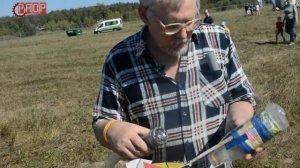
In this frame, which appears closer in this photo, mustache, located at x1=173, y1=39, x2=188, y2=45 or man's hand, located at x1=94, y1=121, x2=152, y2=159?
man's hand, located at x1=94, y1=121, x2=152, y2=159

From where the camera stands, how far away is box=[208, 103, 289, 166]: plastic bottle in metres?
1.91

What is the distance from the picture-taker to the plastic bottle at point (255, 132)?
1909mm

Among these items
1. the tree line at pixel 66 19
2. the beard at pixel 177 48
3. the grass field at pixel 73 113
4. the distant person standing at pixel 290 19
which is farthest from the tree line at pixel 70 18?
the beard at pixel 177 48

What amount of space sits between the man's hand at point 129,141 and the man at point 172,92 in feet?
0.33

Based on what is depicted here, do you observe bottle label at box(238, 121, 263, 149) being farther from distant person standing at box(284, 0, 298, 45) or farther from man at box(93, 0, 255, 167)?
distant person standing at box(284, 0, 298, 45)

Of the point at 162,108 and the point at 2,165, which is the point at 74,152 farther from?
the point at 162,108

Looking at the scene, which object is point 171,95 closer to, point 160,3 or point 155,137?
point 155,137

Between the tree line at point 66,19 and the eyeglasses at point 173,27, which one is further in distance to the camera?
the tree line at point 66,19

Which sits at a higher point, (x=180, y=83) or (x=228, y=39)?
(x=228, y=39)

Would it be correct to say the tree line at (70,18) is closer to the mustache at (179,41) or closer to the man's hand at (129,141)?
the mustache at (179,41)

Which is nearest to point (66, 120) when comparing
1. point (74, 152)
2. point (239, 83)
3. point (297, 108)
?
point (74, 152)

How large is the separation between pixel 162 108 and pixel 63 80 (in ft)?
41.8

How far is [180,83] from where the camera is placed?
7.44ft

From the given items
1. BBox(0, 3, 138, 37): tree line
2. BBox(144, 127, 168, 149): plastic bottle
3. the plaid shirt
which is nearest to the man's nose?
the plaid shirt
